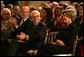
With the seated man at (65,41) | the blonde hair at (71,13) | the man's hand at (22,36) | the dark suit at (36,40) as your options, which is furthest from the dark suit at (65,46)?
the man's hand at (22,36)

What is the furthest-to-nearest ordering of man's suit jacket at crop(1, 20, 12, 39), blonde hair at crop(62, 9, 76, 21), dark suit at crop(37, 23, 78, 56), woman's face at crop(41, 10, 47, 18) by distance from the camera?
woman's face at crop(41, 10, 47, 18) < man's suit jacket at crop(1, 20, 12, 39) < blonde hair at crop(62, 9, 76, 21) < dark suit at crop(37, 23, 78, 56)

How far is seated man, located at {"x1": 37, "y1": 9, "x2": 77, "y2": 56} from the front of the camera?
2979 mm

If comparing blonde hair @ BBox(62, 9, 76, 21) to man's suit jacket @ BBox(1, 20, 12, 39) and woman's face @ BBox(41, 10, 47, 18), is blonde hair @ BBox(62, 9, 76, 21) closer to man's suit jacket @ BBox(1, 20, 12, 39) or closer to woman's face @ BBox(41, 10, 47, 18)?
woman's face @ BBox(41, 10, 47, 18)

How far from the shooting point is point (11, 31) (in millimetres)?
3764

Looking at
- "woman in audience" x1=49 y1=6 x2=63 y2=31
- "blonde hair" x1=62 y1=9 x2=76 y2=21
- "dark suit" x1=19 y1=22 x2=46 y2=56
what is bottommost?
"dark suit" x1=19 y1=22 x2=46 y2=56

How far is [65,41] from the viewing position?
10.0 feet

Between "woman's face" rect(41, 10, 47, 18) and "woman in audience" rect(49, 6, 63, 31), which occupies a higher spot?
"woman's face" rect(41, 10, 47, 18)

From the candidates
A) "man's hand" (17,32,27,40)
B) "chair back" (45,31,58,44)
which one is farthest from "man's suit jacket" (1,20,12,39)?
"chair back" (45,31,58,44)

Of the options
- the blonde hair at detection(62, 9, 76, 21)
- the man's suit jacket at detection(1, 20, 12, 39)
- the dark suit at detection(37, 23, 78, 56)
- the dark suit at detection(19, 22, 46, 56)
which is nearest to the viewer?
the dark suit at detection(37, 23, 78, 56)

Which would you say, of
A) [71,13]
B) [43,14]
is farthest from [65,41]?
[43,14]

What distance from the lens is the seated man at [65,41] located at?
2.98m

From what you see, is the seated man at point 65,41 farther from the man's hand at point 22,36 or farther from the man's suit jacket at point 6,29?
the man's suit jacket at point 6,29

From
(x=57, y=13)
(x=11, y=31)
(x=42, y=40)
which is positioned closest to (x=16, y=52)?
(x=42, y=40)

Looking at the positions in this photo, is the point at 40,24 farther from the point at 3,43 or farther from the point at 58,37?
the point at 3,43
